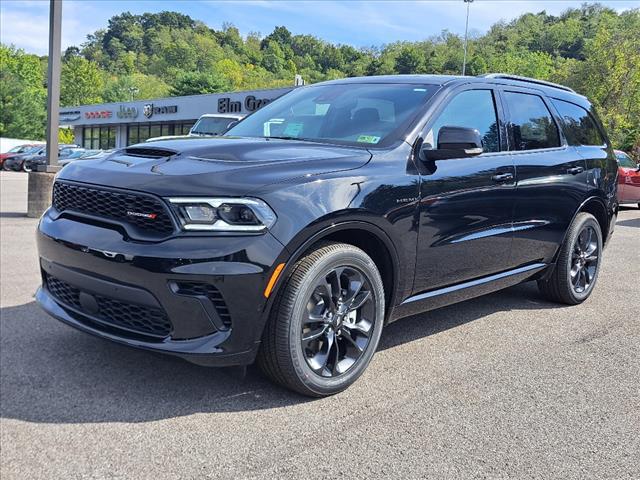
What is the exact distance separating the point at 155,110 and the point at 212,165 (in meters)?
44.5

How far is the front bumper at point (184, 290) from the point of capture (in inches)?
107

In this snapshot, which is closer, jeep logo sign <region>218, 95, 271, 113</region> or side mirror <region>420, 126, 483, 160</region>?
side mirror <region>420, 126, 483, 160</region>

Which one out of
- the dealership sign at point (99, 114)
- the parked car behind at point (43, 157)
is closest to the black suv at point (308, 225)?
the parked car behind at point (43, 157)

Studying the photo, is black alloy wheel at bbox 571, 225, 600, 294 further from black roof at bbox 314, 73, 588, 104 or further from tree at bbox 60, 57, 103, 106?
tree at bbox 60, 57, 103, 106

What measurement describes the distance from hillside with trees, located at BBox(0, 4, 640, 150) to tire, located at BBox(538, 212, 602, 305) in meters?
32.8

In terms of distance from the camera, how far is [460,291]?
3973 millimetres

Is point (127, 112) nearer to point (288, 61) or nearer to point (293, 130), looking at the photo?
point (293, 130)

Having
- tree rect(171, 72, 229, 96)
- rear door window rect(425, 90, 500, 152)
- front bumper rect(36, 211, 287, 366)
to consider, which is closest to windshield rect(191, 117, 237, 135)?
rear door window rect(425, 90, 500, 152)

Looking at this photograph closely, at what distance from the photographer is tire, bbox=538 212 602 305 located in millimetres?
5016

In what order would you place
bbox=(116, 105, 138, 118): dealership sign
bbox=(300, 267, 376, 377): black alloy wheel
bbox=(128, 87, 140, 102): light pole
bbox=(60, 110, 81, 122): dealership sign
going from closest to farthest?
bbox=(300, 267, 376, 377): black alloy wheel
bbox=(116, 105, 138, 118): dealership sign
bbox=(60, 110, 81, 122): dealership sign
bbox=(128, 87, 140, 102): light pole

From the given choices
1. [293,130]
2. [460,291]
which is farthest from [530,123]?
[293,130]

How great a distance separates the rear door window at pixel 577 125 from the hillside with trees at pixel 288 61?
3241 cm

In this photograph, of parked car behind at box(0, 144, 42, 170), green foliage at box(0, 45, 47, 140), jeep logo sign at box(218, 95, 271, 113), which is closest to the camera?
jeep logo sign at box(218, 95, 271, 113)

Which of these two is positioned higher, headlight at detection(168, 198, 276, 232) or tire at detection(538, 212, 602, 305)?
headlight at detection(168, 198, 276, 232)
